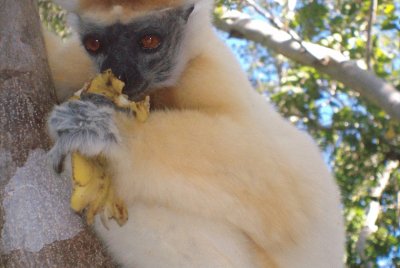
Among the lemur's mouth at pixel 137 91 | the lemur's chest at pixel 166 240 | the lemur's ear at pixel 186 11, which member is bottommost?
the lemur's chest at pixel 166 240

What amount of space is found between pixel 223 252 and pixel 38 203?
34.6 inches

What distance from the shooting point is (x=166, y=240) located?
8.28ft

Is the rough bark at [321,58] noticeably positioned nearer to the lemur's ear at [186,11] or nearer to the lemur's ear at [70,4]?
the lemur's ear at [186,11]

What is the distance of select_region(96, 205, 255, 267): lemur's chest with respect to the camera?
A: 2.52 m

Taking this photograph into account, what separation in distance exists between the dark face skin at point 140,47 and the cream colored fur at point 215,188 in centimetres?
28

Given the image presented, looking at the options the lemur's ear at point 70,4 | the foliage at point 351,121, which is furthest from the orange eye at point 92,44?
the foliage at point 351,121

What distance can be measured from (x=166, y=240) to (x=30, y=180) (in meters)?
0.68

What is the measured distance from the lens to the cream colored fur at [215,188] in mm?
2443

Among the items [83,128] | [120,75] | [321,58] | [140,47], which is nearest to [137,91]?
[120,75]

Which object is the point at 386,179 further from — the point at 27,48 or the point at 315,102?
the point at 27,48

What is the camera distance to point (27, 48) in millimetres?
2498

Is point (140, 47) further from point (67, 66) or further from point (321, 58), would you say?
point (321, 58)

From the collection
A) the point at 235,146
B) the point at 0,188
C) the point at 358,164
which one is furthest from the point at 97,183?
the point at 358,164

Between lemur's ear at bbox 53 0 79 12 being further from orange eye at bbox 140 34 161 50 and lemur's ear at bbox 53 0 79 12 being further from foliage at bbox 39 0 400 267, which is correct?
foliage at bbox 39 0 400 267
